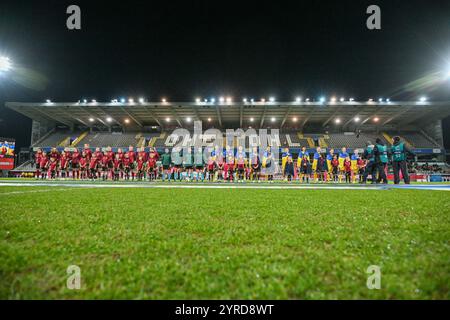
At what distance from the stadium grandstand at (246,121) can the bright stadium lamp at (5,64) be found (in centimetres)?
760

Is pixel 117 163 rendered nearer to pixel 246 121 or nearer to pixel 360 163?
pixel 360 163

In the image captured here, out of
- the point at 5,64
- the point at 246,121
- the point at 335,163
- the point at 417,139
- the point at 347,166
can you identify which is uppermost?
the point at 5,64

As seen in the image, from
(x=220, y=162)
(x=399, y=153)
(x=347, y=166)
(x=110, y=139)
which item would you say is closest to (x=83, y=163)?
(x=220, y=162)

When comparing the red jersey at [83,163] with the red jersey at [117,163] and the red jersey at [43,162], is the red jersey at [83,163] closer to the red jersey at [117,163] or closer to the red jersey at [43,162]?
the red jersey at [117,163]

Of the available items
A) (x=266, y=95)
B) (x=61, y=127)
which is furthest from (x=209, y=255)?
(x=61, y=127)

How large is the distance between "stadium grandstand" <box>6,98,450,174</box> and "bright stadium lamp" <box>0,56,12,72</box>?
7.60 m

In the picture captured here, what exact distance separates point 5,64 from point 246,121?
87.3 ft

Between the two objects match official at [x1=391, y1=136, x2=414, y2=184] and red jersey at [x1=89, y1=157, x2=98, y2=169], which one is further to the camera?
red jersey at [x1=89, y1=157, x2=98, y2=169]

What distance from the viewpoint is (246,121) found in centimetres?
3325

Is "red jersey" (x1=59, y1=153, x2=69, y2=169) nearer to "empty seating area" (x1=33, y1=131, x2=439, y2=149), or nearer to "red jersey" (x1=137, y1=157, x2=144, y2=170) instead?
"red jersey" (x1=137, y1=157, x2=144, y2=170)

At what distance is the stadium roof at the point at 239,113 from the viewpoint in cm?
2742

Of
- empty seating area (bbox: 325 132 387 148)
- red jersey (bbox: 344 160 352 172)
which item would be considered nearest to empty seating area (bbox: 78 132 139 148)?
red jersey (bbox: 344 160 352 172)

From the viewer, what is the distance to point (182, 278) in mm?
1231

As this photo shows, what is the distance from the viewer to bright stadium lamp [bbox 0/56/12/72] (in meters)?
19.5
